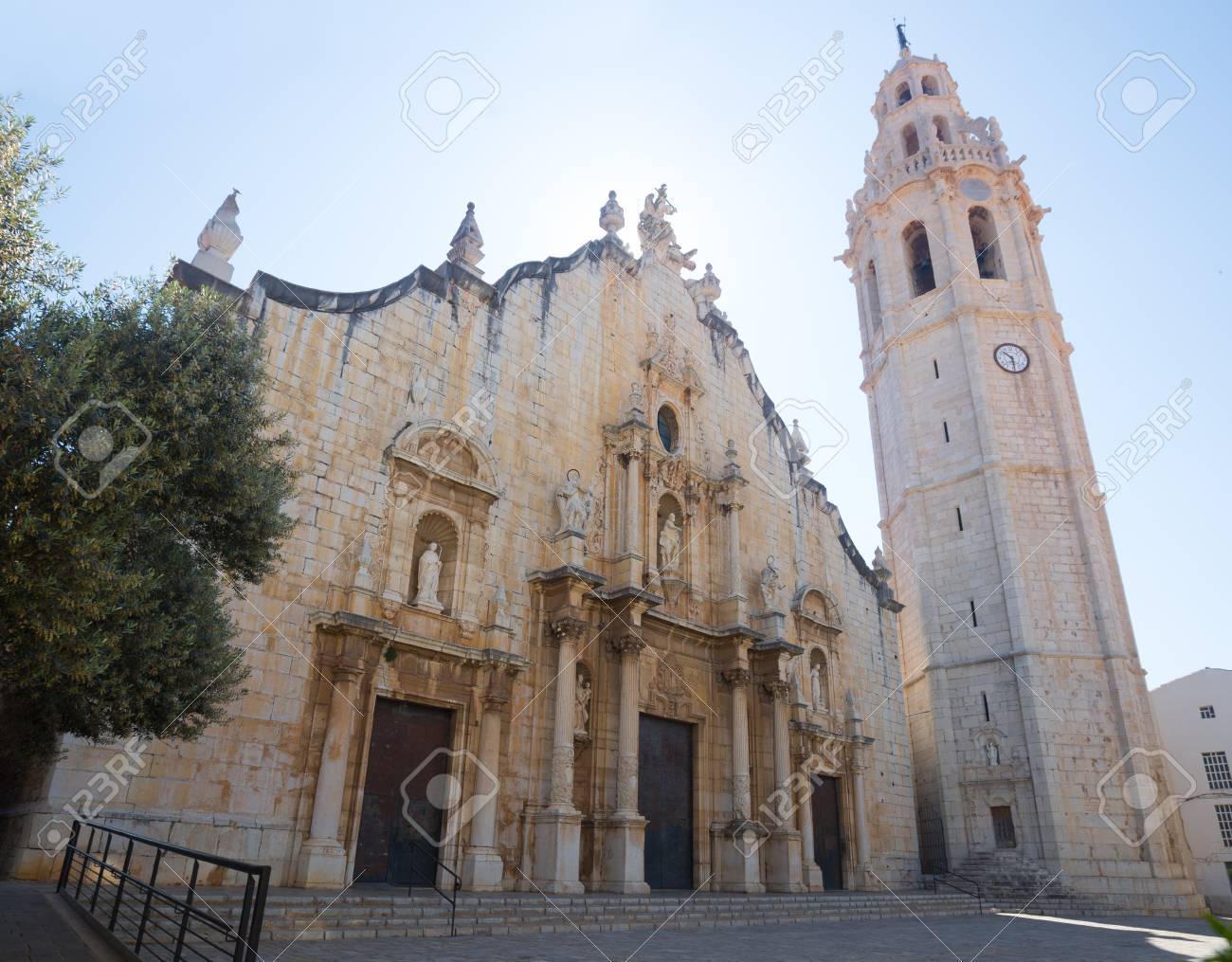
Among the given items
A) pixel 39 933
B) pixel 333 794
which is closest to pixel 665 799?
pixel 333 794

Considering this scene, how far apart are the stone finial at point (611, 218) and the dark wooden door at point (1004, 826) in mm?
17355

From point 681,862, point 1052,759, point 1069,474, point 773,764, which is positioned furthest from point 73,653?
point 1069,474

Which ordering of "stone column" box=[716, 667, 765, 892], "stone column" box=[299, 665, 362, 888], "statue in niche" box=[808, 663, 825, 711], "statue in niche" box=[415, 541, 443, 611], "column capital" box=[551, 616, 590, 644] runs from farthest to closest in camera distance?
"statue in niche" box=[808, 663, 825, 711], "stone column" box=[716, 667, 765, 892], "column capital" box=[551, 616, 590, 644], "statue in niche" box=[415, 541, 443, 611], "stone column" box=[299, 665, 362, 888]

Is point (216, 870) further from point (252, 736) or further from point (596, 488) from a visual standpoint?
point (596, 488)

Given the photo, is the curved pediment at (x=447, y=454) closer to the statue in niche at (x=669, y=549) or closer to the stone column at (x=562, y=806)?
the stone column at (x=562, y=806)

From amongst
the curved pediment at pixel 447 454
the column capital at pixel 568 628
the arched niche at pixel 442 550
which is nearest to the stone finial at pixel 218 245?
the curved pediment at pixel 447 454

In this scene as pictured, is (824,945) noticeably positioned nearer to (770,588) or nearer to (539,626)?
(539,626)

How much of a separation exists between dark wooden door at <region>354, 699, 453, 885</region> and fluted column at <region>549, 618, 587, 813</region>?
1869 millimetres

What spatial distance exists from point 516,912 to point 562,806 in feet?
9.85

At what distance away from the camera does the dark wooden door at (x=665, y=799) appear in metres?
15.8

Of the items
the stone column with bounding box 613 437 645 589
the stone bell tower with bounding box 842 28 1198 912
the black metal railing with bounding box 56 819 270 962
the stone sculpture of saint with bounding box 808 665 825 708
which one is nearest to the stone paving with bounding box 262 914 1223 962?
the black metal railing with bounding box 56 819 270 962

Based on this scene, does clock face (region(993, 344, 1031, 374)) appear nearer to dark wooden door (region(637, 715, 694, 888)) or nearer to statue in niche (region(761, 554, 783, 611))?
statue in niche (region(761, 554, 783, 611))

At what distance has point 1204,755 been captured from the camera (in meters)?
33.4

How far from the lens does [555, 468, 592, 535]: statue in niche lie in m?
15.5
